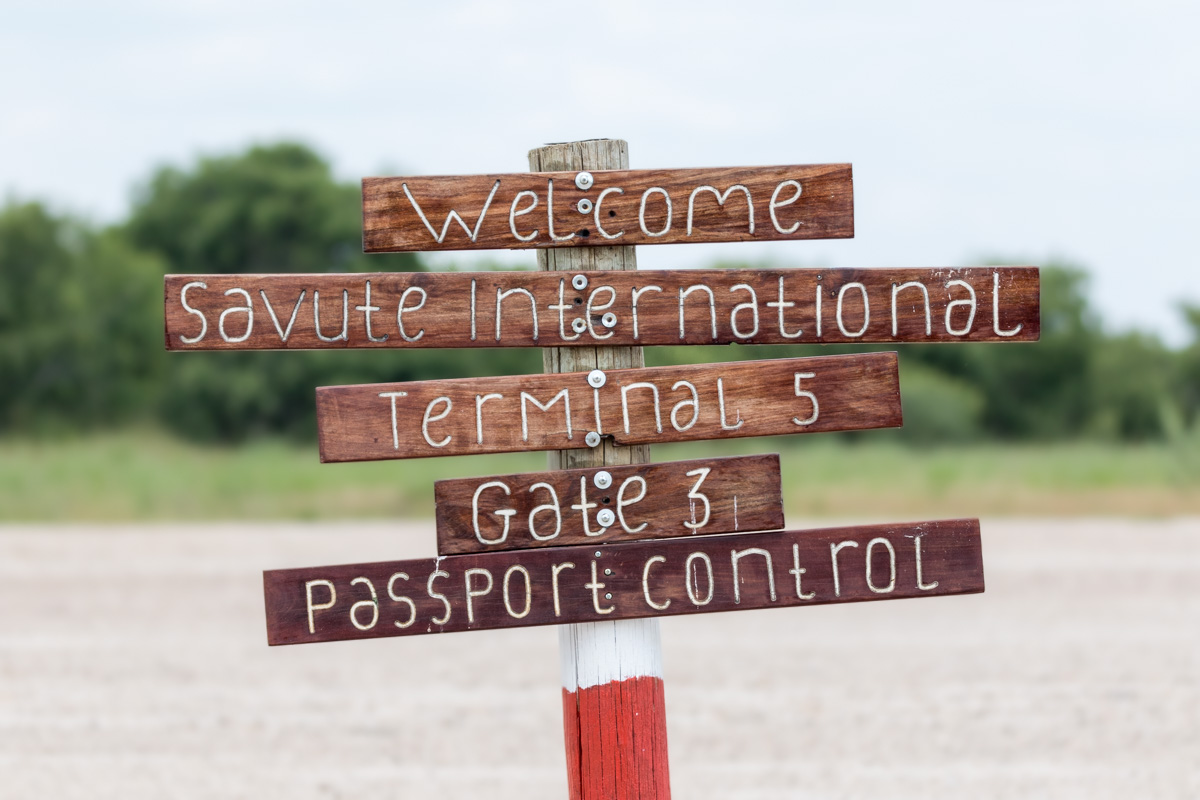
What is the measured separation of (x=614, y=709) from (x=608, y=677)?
0.07 m

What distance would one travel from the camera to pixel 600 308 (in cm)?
249

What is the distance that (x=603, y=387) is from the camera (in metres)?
2.48

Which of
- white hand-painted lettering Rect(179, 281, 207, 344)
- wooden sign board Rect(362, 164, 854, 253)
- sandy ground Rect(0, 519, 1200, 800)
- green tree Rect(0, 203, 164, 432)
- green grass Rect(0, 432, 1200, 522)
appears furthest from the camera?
green tree Rect(0, 203, 164, 432)

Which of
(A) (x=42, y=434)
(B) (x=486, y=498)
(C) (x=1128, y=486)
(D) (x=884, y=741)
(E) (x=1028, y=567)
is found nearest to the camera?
(B) (x=486, y=498)

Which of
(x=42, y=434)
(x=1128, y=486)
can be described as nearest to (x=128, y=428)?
(x=42, y=434)

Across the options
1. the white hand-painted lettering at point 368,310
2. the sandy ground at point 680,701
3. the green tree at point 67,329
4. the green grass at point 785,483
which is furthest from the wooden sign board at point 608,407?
the green tree at point 67,329

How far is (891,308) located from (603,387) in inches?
24.6

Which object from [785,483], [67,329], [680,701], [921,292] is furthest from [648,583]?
[67,329]

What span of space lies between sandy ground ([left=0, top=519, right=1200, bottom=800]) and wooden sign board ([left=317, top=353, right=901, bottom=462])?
2212 millimetres

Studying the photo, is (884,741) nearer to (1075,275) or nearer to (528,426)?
(528,426)

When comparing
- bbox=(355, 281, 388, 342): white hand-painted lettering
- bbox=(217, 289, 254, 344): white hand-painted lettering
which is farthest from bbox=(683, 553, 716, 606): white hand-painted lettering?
bbox=(217, 289, 254, 344): white hand-painted lettering

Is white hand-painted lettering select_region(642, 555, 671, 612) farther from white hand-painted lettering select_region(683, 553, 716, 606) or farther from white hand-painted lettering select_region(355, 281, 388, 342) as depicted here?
white hand-painted lettering select_region(355, 281, 388, 342)

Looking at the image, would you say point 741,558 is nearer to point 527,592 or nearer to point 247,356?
point 527,592

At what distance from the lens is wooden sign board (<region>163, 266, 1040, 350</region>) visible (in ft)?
7.91
